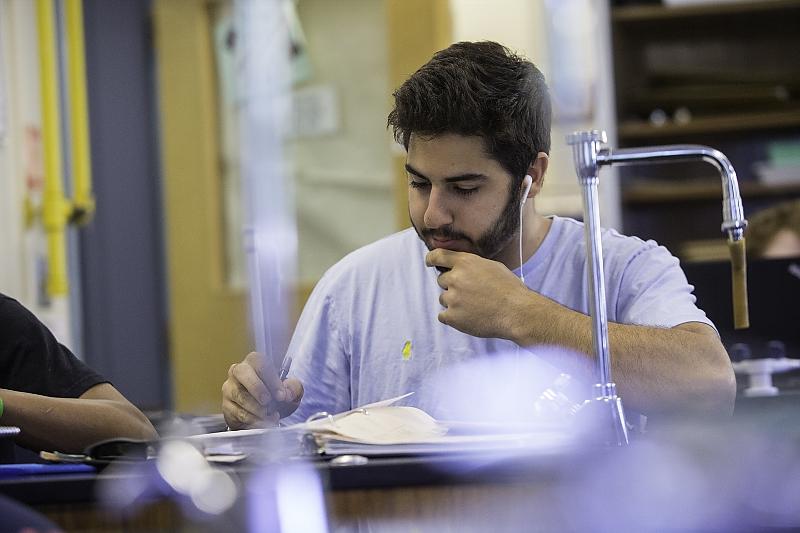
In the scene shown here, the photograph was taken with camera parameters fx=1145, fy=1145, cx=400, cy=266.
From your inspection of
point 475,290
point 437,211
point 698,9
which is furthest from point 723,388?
point 698,9

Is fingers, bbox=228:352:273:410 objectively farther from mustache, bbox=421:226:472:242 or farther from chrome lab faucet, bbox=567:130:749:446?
chrome lab faucet, bbox=567:130:749:446

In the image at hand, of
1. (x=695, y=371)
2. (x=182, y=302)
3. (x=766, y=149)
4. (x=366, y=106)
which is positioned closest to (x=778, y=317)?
(x=695, y=371)

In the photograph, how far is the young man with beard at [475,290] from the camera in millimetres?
1392

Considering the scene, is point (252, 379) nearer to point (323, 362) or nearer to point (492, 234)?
point (323, 362)

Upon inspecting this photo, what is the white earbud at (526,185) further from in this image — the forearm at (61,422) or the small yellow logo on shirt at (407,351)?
the forearm at (61,422)

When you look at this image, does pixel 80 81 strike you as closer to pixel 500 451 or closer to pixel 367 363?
pixel 367 363

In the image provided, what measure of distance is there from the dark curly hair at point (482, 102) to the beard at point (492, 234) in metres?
0.05

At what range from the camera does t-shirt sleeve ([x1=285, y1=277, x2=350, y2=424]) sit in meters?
1.67

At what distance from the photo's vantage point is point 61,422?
1.36 metres

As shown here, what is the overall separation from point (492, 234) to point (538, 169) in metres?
0.14

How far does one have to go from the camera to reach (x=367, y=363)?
167 centimetres

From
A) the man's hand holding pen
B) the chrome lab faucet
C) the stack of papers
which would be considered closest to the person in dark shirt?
the man's hand holding pen

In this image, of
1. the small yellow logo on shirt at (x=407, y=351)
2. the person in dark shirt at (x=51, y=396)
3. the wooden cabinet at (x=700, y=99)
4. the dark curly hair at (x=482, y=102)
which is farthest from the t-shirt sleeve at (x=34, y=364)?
the wooden cabinet at (x=700, y=99)

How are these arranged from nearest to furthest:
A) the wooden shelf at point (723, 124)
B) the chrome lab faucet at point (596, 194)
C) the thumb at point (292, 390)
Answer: the chrome lab faucet at point (596, 194), the thumb at point (292, 390), the wooden shelf at point (723, 124)
